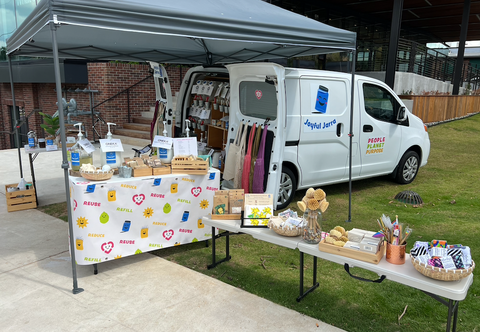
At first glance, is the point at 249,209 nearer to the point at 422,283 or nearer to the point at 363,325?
the point at 363,325

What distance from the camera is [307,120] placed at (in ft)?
18.5

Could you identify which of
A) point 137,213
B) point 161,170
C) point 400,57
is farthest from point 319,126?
point 400,57

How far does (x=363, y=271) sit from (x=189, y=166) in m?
2.16

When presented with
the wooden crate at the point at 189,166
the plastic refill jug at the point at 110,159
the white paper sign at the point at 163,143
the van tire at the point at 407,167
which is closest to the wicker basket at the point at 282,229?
the wooden crate at the point at 189,166

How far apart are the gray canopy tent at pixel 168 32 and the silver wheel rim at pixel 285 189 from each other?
1.76m

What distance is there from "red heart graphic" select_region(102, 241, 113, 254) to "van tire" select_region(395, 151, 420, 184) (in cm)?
555

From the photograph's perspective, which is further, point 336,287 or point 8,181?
point 8,181

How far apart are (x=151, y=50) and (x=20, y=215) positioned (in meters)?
3.27

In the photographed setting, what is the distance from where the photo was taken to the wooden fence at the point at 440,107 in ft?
44.3

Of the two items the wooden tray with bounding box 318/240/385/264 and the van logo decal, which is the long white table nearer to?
the wooden tray with bounding box 318/240/385/264

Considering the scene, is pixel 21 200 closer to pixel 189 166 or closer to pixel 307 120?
pixel 189 166

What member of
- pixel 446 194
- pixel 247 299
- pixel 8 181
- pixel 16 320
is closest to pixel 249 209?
pixel 247 299

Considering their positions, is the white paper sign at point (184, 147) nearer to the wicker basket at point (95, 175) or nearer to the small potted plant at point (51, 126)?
the wicker basket at point (95, 175)

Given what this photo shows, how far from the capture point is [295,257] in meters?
4.41
